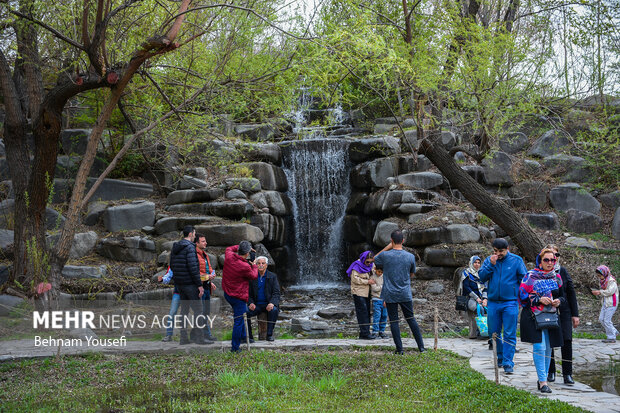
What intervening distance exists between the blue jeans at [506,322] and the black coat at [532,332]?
1.45 feet

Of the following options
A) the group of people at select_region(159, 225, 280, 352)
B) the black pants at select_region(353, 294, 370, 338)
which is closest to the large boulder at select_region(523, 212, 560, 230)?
the black pants at select_region(353, 294, 370, 338)

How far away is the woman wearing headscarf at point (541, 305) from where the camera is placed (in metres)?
6.39

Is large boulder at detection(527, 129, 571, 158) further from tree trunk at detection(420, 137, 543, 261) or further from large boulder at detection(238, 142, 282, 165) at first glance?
large boulder at detection(238, 142, 282, 165)

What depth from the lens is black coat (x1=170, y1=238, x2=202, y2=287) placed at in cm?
884

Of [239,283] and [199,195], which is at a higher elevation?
[199,195]

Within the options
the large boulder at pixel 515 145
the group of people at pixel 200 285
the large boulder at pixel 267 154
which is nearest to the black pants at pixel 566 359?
the group of people at pixel 200 285

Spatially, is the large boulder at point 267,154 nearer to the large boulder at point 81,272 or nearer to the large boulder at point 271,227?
the large boulder at point 271,227

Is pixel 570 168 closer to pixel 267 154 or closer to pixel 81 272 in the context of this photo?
pixel 267 154

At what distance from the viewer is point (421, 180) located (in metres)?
17.9

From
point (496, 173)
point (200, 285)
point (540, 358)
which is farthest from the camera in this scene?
point (496, 173)

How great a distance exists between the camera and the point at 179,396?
6.48 meters

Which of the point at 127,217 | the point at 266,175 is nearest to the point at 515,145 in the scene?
the point at 266,175

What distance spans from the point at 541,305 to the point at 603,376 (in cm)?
210

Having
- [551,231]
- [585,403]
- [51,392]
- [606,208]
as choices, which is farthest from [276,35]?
[606,208]
